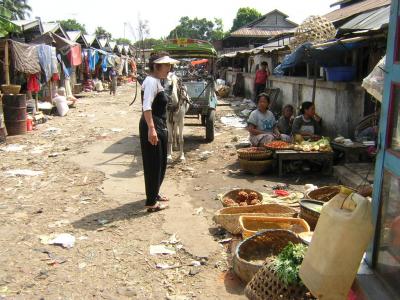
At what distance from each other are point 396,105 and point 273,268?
1368mm

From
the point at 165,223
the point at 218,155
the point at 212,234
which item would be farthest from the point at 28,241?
the point at 218,155

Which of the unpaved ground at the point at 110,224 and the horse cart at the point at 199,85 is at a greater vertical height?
the horse cart at the point at 199,85

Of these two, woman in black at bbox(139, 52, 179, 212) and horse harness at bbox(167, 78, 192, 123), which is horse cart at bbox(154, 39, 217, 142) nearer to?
horse harness at bbox(167, 78, 192, 123)

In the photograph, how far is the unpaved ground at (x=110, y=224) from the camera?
12.5 feet

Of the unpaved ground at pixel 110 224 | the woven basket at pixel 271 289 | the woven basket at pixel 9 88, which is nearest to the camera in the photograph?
the woven basket at pixel 271 289

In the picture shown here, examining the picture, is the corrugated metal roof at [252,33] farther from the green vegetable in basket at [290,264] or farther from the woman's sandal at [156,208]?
the green vegetable in basket at [290,264]

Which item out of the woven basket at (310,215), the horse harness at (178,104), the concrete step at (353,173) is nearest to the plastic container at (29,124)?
the horse harness at (178,104)

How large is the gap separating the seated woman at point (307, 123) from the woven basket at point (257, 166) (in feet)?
3.47

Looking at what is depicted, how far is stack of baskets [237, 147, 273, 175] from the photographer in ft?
23.5

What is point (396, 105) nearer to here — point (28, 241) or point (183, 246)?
point (183, 246)

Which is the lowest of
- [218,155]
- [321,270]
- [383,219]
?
[218,155]

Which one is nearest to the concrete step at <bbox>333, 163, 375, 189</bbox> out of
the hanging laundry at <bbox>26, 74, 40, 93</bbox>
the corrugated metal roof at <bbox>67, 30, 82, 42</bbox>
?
the hanging laundry at <bbox>26, 74, 40, 93</bbox>

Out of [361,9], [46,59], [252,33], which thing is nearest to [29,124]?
[46,59]

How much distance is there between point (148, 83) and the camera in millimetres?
5230
